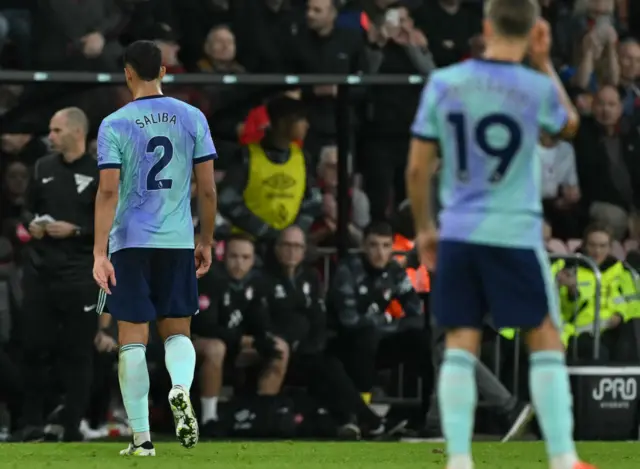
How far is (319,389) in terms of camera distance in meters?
12.7

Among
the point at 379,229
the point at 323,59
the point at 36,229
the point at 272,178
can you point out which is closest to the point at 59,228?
the point at 36,229

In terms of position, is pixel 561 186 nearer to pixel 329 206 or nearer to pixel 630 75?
pixel 630 75

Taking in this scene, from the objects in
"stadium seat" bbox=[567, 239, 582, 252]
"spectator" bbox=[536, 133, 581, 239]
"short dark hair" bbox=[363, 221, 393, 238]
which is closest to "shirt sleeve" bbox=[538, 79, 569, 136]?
"short dark hair" bbox=[363, 221, 393, 238]

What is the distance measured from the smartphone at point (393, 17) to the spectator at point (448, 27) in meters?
0.26

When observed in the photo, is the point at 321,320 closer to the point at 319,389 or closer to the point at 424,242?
the point at 319,389

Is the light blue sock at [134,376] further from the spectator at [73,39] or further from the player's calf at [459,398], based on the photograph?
the spectator at [73,39]

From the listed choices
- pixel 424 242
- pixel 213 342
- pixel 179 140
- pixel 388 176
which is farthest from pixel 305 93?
pixel 424 242

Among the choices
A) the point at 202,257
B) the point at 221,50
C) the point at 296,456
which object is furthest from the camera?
the point at 221,50

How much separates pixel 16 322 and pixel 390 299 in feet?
9.04

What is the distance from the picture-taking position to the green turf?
29.7ft

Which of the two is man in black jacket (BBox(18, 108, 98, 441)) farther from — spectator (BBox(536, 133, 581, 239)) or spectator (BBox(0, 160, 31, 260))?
spectator (BBox(536, 133, 581, 239))

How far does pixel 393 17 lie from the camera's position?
46.0 ft

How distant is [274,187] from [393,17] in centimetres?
202

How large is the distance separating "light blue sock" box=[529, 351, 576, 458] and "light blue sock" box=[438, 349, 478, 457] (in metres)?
0.27
